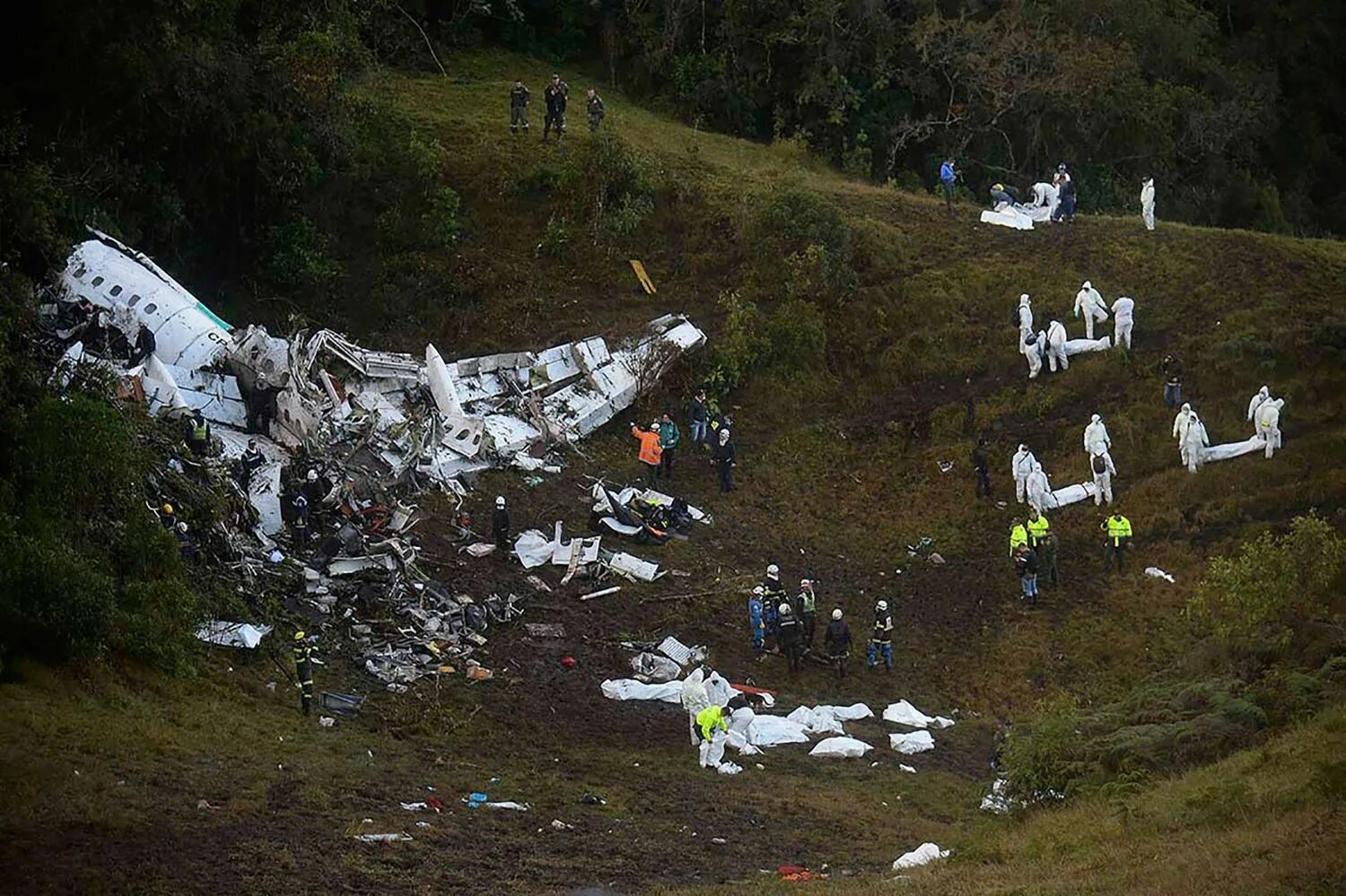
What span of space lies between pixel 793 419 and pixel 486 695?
13.0m

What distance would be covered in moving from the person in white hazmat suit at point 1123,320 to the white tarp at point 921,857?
17441mm

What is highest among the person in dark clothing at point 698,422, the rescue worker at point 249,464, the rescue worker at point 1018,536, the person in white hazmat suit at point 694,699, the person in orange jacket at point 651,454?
the person in dark clothing at point 698,422

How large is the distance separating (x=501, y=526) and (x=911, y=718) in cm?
787

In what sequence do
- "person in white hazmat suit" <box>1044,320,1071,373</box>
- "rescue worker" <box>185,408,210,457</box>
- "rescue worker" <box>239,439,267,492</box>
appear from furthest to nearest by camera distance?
"person in white hazmat suit" <box>1044,320,1071,373</box>
"rescue worker" <box>239,439,267,492</box>
"rescue worker" <box>185,408,210,457</box>

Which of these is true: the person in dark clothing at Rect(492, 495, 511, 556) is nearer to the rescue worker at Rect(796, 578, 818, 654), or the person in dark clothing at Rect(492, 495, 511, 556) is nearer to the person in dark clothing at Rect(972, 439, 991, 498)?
the rescue worker at Rect(796, 578, 818, 654)

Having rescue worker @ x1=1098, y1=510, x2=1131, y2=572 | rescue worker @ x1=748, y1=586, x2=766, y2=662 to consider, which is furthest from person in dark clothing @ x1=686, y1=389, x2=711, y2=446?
rescue worker @ x1=1098, y1=510, x2=1131, y2=572

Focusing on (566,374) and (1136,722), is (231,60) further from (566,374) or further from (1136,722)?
(1136,722)

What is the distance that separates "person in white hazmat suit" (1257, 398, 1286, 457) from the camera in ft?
108

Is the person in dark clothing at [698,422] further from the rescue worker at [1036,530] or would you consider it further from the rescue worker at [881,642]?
the rescue worker at [881,642]

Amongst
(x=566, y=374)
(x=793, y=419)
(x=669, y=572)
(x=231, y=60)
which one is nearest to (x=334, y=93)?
(x=231, y=60)

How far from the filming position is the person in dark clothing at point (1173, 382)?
34.8 m

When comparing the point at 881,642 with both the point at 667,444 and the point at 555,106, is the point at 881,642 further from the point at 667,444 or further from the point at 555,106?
the point at 555,106

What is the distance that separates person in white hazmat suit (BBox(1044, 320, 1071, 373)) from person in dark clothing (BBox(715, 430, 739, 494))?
6.97 meters

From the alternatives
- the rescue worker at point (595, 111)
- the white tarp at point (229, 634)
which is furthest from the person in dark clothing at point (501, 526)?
the rescue worker at point (595, 111)
